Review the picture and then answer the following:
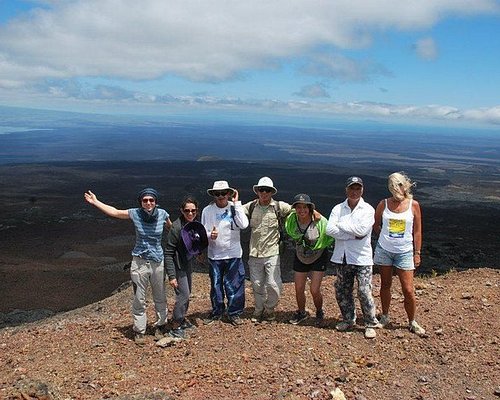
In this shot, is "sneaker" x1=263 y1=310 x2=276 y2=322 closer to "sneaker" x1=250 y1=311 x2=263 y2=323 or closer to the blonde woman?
"sneaker" x1=250 y1=311 x2=263 y2=323

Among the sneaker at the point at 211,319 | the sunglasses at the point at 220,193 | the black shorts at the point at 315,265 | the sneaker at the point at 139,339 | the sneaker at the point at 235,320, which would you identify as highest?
the sunglasses at the point at 220,193

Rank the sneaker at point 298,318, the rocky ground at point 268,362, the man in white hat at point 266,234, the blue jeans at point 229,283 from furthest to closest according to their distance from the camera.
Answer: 1. the sneaker at point 298,318
2. the blue jeans at point 229,283
3. the man in white hat at point 266,234
4. the rocky ground at point 268,362

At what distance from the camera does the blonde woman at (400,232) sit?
504 centimetres

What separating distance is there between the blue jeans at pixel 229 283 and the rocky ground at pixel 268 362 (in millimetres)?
248

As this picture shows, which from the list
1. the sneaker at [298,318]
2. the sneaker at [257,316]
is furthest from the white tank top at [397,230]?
the sneaker at [257,316]

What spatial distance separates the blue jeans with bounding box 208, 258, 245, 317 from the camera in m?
5.70

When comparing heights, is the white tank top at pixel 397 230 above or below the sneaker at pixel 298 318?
above

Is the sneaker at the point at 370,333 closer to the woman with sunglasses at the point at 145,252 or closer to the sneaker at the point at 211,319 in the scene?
the sneaker at the point at 211,319

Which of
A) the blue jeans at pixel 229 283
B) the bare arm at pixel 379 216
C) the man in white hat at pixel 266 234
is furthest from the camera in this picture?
the blue jeans at pixel 229 283

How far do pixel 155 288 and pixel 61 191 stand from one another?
2133 inches

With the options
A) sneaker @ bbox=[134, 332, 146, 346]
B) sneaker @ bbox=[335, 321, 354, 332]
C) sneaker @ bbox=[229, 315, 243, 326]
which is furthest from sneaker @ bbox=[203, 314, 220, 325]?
sneaker @ bbox=[335, 321, 354, 332]

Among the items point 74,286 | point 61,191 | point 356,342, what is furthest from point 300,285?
point 61,191

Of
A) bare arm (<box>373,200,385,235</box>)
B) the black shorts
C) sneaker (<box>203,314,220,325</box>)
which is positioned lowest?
sneaker (<box>203,314,220,325</box>)

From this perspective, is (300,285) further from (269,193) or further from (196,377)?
(196,377)
